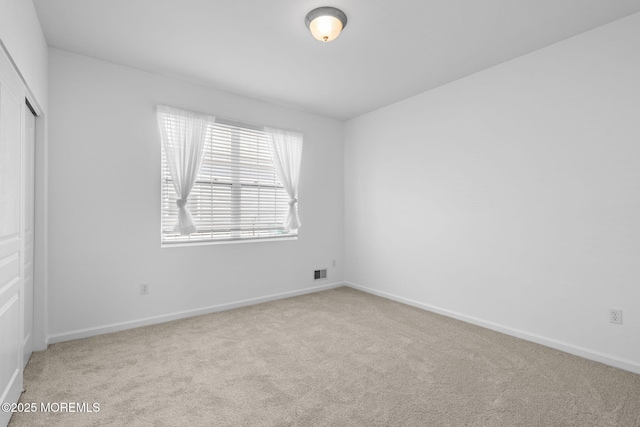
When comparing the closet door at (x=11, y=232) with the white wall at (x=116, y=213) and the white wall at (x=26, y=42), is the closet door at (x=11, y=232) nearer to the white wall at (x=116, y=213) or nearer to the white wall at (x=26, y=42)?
the white wall at (x=26, y=42)

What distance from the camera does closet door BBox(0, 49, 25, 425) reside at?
1701 mm

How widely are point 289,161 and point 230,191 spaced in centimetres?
98

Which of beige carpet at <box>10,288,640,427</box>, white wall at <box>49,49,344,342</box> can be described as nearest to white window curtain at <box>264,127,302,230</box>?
white wall at <box>49,49,344,342</box>

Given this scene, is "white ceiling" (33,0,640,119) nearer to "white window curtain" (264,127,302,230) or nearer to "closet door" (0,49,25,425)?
"white window curtain" (264,127,302,230)

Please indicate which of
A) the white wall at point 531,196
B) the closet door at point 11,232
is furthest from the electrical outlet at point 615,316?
the closet door at point 11,232

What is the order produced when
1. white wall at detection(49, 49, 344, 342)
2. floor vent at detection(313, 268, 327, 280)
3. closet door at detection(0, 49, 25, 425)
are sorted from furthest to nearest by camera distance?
1. floor vent at detection(313, 268, 327, 280)
2. white wall at detection(49, 49, 344, 342)
3. closet door at detection(0, 49, 25, 425)

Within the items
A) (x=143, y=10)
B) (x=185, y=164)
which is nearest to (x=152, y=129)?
(x=185, y=164)

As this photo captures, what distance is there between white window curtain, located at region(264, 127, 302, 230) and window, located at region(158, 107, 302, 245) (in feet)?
0.16

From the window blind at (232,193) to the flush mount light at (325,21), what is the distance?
1.92 m

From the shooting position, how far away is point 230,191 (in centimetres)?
405

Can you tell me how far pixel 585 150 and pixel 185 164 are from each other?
3984 millimetres

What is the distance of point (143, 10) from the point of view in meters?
2.42

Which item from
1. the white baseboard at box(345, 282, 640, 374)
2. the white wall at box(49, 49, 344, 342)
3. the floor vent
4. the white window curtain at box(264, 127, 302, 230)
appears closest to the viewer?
the white baseboard at box(345, 282, 640, 374)

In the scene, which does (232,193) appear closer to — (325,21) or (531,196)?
(325,21)
